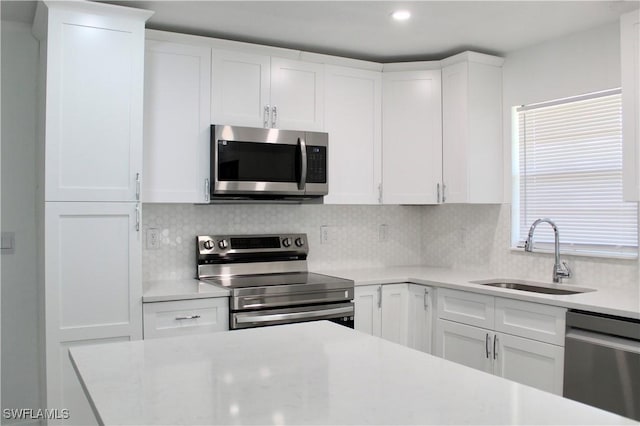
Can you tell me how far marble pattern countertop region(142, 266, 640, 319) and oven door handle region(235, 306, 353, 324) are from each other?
178mm

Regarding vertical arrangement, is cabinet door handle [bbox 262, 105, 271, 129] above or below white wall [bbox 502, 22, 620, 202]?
below

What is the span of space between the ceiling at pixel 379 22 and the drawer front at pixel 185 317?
162cm

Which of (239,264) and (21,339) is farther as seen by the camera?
(239,264)

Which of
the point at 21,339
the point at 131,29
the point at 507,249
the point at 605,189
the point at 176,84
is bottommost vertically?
the point at 21,339

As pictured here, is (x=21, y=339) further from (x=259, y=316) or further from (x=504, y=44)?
(x=504, y=44)

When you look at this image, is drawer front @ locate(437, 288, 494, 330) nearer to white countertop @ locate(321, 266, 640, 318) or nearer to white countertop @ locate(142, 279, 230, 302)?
white countertop @ locate(321, 266, 640, 318)

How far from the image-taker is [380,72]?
3.97 meters

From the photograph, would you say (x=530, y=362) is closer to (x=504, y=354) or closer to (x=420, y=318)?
(x=504, y=354)

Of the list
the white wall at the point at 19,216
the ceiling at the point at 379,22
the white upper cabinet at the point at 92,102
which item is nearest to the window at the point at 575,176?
the ceiling at the point at 379,22

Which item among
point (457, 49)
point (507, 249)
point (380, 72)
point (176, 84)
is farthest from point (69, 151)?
point (507, 249)

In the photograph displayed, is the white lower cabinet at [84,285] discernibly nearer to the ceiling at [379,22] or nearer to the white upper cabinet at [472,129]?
the ceiling at [379,22]

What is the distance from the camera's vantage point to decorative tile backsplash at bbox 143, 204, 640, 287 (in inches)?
138

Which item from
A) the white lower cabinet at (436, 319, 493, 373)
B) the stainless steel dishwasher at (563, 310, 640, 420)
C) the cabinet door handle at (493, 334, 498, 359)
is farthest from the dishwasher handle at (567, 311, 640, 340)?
the white lower cabinet at (436, 319, 493, 373)

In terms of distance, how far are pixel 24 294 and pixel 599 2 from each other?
11.9 ft
